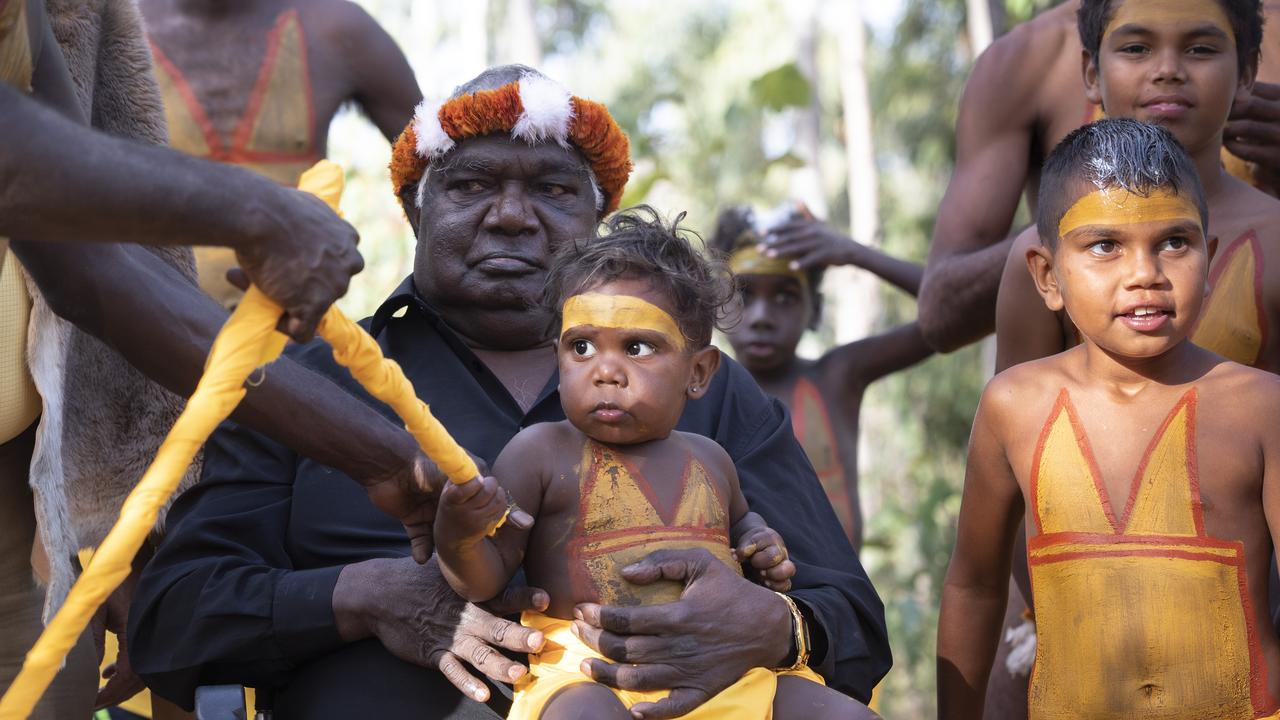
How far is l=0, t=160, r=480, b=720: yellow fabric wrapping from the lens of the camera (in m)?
2.26

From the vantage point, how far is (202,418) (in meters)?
2.34

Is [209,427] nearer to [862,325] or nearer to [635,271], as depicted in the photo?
[635,271]

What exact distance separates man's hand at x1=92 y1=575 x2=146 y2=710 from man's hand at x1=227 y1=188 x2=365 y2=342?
1849 mm

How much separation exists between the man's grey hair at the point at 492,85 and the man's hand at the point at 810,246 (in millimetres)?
2519

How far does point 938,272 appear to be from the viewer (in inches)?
185

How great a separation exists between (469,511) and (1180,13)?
6.92ft

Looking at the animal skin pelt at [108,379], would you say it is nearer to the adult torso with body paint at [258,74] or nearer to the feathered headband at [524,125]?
the feathered headband at [524,125]

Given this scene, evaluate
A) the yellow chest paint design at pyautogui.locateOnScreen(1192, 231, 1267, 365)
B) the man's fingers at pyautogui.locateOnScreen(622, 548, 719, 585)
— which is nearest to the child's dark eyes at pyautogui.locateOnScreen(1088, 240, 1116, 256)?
the yellow chest paint design at pyautogui.locateOnScreen(1192, 231, 1267, 365)

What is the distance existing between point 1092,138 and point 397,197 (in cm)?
193

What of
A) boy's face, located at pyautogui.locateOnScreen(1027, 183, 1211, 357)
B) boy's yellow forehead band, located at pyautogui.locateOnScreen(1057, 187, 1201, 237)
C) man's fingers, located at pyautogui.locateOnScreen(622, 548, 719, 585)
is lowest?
man's fingers, located at pyautogui.locateOnScreen(622, 548, 719, 585)

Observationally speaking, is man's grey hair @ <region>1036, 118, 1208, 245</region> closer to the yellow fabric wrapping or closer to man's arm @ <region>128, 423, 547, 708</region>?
man's arm @ <region>128, 423, 547, 708</region>

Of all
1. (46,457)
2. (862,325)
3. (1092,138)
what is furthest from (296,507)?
(862,325)

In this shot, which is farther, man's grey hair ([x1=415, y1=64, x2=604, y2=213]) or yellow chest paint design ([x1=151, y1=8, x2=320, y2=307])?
yellow chest paint design ([x1=151, y1=8, x2=320, y2=307])

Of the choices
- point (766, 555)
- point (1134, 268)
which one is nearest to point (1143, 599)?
point (1134, 268)
